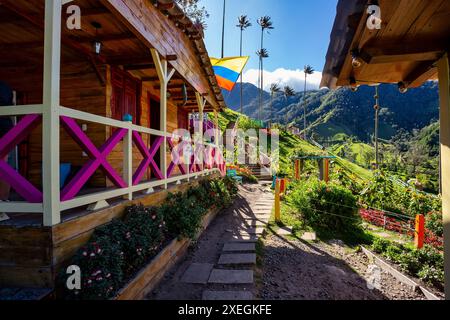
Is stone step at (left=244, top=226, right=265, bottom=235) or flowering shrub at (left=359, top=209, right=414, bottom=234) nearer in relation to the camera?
stone step at (left=244, top=226, right=265, bottom=235)

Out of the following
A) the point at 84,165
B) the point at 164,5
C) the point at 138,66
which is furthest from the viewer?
the point at 138,66

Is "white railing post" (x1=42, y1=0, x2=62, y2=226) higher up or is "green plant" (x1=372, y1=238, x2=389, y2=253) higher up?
"white railing post" (x1=42, y1=0, x2=62, y2=226)

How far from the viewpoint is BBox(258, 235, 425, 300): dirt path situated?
3775 millimetres

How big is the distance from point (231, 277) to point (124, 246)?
1.76 meters

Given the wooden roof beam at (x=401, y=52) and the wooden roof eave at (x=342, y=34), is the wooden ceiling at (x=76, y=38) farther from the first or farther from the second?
the wooden roof beam at (x=401, y=52)

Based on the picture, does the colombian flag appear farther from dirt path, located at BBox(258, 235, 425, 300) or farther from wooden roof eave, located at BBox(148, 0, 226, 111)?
dirt path, located at BBox(258, 235, 425, 300)

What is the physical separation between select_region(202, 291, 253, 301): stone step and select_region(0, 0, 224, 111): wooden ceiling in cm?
422

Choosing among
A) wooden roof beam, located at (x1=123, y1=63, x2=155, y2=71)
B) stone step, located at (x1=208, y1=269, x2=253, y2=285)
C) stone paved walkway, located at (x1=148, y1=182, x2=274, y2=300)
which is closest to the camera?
stone paved walkway, located at (x1=148, y1=182, x2=274, y2=300)

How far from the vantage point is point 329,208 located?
24.3ft

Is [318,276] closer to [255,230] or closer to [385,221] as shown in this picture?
[255,230]

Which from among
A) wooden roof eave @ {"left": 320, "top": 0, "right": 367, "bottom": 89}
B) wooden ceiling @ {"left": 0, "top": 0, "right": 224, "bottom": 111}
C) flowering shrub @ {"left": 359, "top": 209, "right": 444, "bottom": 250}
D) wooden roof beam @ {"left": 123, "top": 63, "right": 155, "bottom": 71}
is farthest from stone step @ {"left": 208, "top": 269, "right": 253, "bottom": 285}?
flowering shrub @ {"left": 359, "top": 209, "right": 444, "bottom": 250}

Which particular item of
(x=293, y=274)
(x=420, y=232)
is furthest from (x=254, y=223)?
(x=420, y=232)

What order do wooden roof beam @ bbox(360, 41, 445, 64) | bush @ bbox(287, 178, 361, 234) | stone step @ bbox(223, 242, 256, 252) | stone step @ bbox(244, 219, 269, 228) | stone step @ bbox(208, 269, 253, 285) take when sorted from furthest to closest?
bush @ bbox(287, 178, 361, 234) < stone step @ bbox(244, 219, 269, 228) < stone step @ bbox(223, 242, 256, 252) < stone step @ bbox(208, 269, 253, 285) < wooden roof beam @ bbox(360, 41, 445, 64)
